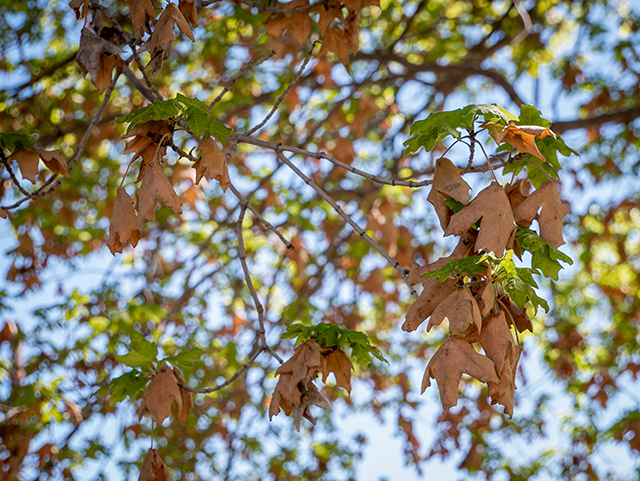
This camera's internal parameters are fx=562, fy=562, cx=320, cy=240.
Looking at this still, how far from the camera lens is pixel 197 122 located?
1.55 meters

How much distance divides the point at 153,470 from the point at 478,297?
1.19m

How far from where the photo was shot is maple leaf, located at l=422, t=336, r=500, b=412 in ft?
4.23

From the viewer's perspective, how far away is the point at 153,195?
1479 mm

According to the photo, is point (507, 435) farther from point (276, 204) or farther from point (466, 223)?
point (466, 223)

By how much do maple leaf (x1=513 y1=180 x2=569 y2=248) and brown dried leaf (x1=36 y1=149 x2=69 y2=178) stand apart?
146cm

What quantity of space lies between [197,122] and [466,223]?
2.54 feet

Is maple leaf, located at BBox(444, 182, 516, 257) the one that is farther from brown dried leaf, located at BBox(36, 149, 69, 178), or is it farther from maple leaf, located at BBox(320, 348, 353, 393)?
brown dried leaf, located at BBox(36, 149, 69, 178)

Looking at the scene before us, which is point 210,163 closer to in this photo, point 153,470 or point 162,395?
point 162,395

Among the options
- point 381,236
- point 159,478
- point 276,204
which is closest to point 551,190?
point 159,478

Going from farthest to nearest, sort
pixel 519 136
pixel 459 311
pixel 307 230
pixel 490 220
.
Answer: pixel 307 230
pixel 519 136
pixel 490 220
pixel 459 311

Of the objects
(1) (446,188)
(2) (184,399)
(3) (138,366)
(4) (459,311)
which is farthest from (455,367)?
(3) (138,366)

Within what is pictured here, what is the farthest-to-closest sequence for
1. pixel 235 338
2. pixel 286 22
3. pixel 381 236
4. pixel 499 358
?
1. pixel 235 338
2. pixel 381 236
3. pixel 286 22
4. pixel 499 358

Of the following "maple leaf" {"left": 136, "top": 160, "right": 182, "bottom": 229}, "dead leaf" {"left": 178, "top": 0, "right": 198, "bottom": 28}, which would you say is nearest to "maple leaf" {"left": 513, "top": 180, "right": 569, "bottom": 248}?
"maple leaf" {"left": 136, "top": 160, "right": 182, "bottom": 229}

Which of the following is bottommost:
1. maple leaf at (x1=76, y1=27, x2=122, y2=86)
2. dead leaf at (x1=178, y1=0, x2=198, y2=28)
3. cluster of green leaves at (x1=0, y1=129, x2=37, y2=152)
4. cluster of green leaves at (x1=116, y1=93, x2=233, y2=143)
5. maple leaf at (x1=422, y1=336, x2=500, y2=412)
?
maple leaf at (x1=422, y1=336, x2=500, y2=412)
